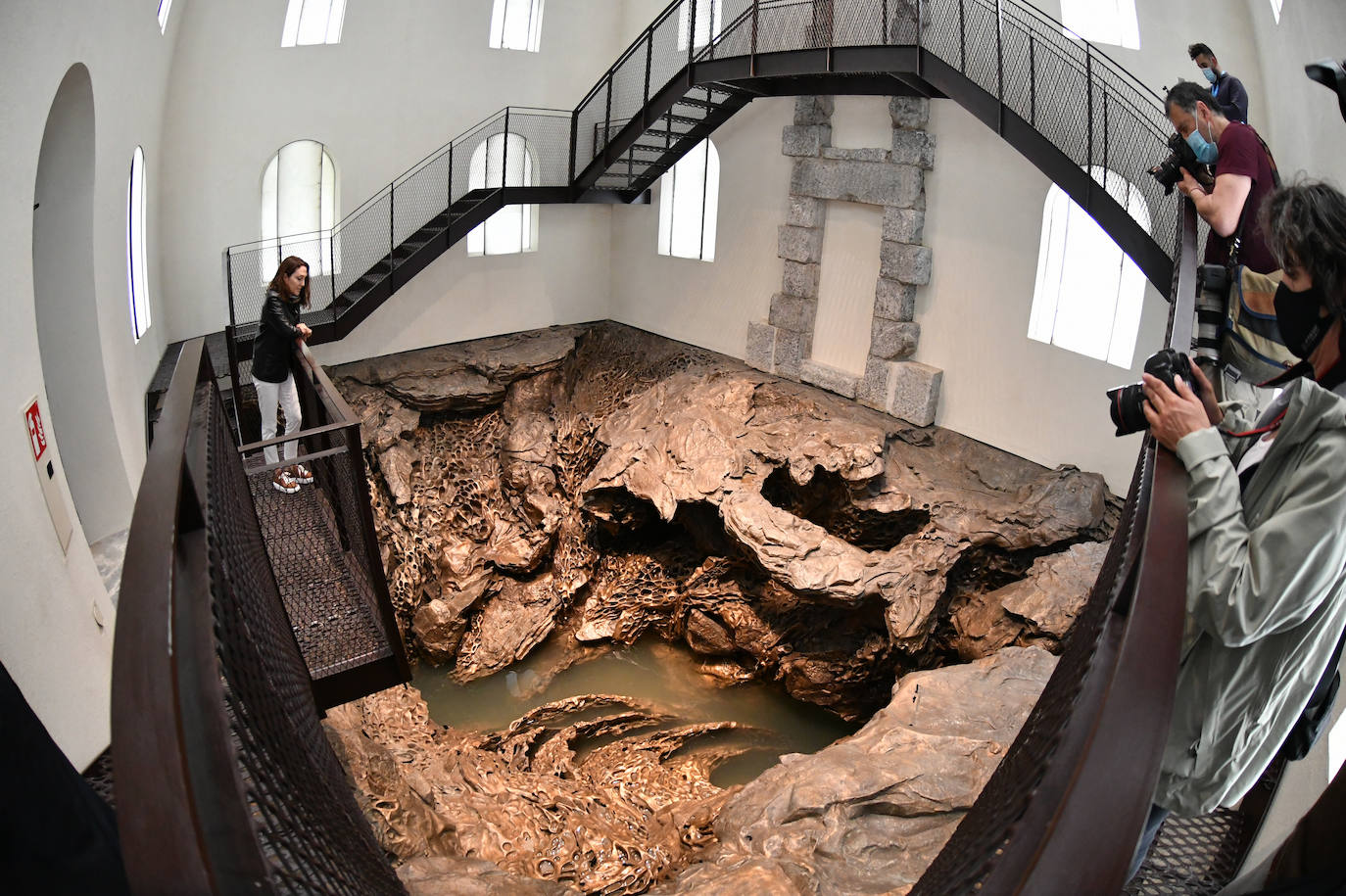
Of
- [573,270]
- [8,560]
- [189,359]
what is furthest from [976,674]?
[573,270]

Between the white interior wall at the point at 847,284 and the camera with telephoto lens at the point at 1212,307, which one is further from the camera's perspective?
the white interior wall at the point at 847,284

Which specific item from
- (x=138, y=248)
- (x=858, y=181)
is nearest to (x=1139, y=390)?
(x=138, y=248)

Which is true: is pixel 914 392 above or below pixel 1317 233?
below

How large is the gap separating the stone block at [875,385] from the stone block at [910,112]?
8.74 ft

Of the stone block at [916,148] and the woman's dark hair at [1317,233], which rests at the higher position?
the stone block at [916,148]

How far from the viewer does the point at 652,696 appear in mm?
10078

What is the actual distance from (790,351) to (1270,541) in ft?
35.5

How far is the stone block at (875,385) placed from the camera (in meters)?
11.3

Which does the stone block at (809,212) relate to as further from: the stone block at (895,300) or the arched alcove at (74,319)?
the arched alcove at (74,319)

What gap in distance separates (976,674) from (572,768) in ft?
13.2

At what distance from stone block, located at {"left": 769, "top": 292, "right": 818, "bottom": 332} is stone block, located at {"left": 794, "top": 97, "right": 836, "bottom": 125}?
218cm

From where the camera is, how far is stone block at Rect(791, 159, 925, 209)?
10703 mm

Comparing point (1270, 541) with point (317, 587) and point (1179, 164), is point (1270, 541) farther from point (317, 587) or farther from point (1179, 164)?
point (317, 587)

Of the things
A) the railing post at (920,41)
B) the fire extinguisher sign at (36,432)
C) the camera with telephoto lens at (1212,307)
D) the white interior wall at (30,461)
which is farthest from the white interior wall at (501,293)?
the camera with telephoto lens at (1212,307)
